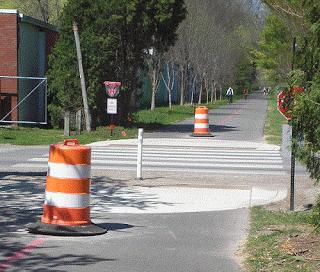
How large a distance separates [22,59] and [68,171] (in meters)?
20.8

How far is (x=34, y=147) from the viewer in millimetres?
18719

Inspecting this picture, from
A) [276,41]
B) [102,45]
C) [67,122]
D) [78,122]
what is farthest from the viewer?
[276,41]

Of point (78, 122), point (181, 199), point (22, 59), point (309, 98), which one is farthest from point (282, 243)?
point (22, 59)

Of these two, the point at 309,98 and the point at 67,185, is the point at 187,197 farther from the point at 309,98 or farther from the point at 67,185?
the point at 309,98

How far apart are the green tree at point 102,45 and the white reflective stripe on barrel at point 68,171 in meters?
16.9

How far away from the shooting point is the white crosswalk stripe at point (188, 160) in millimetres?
14070

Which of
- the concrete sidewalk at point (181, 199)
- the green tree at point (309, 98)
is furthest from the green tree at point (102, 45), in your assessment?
the green tree at point (309, 98)

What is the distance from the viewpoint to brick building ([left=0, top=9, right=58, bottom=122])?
25766 mm

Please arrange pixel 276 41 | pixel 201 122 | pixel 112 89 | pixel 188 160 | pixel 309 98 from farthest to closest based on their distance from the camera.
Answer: pixel 276 41 → pixel 201 122 → pixel 112 89 → pixel 188 160 → pixel 309 98

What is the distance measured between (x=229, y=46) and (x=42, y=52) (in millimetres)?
46573

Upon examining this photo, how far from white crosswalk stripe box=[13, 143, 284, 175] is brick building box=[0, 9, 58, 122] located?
8693 mm

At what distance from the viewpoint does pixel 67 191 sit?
7.26 meters

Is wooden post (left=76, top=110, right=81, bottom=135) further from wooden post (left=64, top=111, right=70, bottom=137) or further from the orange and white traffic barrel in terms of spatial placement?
the orange and white traffic barrel

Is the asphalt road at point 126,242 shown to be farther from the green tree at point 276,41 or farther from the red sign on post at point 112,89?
the green tree at point 276,41
